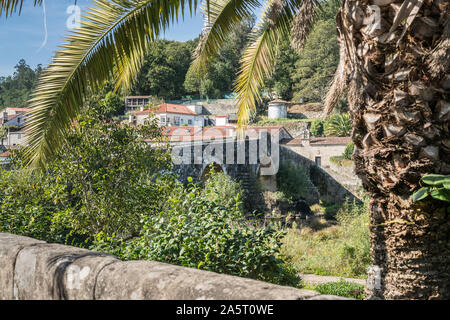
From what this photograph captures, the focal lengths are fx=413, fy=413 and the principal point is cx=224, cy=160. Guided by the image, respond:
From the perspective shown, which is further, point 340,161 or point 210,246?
point 340,161

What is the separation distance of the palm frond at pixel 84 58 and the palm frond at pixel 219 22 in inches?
48.6

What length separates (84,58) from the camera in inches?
A: 142

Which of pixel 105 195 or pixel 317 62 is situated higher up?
pixel 317 62

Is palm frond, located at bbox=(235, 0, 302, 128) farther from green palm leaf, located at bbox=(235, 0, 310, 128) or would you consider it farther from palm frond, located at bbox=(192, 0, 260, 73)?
palm frond, located at bbox=(192, 0, 260, 73)

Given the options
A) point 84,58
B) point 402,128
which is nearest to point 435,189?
point 402,128

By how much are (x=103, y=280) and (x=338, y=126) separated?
39800 millimetres

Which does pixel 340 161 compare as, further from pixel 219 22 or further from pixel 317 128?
pixel 219 22

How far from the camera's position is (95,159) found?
6.55m

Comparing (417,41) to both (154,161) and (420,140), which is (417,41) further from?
(154,161)

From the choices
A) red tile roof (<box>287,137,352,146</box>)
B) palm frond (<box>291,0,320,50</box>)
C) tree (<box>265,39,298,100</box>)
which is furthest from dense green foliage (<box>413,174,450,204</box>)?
tree (<box>265,39,298,100</box>)

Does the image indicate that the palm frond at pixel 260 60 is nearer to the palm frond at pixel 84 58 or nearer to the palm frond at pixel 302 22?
the palm frond at pixel 302 22

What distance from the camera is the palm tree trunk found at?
2.55 meters

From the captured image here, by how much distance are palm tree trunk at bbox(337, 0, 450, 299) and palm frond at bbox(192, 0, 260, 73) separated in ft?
7.50
